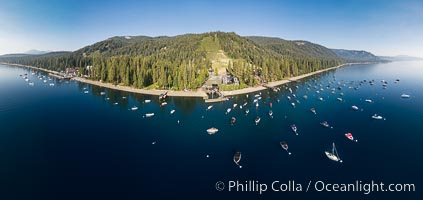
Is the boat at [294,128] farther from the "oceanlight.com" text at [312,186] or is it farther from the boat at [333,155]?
the "oceanlight.com" text at [312,186]

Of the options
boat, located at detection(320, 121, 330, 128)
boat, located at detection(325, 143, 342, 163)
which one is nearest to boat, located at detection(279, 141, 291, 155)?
boat, located at detection(325, 143, 342, 163)

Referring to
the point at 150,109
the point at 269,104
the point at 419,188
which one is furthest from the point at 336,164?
the point at 150,109

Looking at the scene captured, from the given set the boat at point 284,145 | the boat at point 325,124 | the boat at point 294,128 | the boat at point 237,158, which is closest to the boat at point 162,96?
the boat at point 294,128

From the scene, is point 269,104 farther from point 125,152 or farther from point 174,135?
point 125,152

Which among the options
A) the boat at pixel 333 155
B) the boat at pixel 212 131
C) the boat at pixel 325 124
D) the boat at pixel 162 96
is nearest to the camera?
the boat at pixel 333 155

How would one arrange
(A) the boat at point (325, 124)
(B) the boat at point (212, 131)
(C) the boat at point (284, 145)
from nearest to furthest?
1. (C) the boat at point (284, 145)
2. (B) the boat at point (212, 131)
3. (A) the boat at point (325, 124)

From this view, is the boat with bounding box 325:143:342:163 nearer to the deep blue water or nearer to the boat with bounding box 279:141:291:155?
the deep blue water

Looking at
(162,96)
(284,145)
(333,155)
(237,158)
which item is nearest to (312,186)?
(333,155)

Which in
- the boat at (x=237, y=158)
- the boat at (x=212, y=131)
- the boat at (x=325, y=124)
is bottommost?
the boat at (x=237, y=158)

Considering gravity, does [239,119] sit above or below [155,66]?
below
